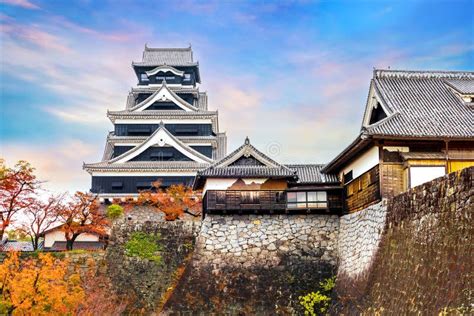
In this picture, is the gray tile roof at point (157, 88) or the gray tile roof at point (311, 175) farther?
the gray tile roof at point (157, 88)

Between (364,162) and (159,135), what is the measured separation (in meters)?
18.8

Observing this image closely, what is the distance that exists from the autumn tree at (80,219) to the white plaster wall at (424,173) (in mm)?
15350

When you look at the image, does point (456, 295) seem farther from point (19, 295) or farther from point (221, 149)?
point (221, 149)

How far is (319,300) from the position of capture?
64.6ft

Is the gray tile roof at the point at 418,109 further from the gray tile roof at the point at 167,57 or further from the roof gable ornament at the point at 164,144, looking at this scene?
the gray tile roof at the point at 167,57

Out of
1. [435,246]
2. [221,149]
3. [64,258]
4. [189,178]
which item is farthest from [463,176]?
[221,149]

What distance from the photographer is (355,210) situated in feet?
64.0

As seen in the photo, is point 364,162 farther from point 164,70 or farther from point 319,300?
point 164,70

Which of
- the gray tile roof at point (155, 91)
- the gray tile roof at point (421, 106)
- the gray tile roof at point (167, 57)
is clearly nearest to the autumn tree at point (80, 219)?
the gray tile roof at point (155, 91)

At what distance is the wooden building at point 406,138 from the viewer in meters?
16.9

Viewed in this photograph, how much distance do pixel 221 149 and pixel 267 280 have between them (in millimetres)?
19172

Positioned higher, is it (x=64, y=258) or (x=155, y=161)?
(x=155, y=161)

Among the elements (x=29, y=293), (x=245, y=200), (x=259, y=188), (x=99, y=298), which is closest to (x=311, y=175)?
(x=259, y=188)

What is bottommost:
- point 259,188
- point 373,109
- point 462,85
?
point 259,188
